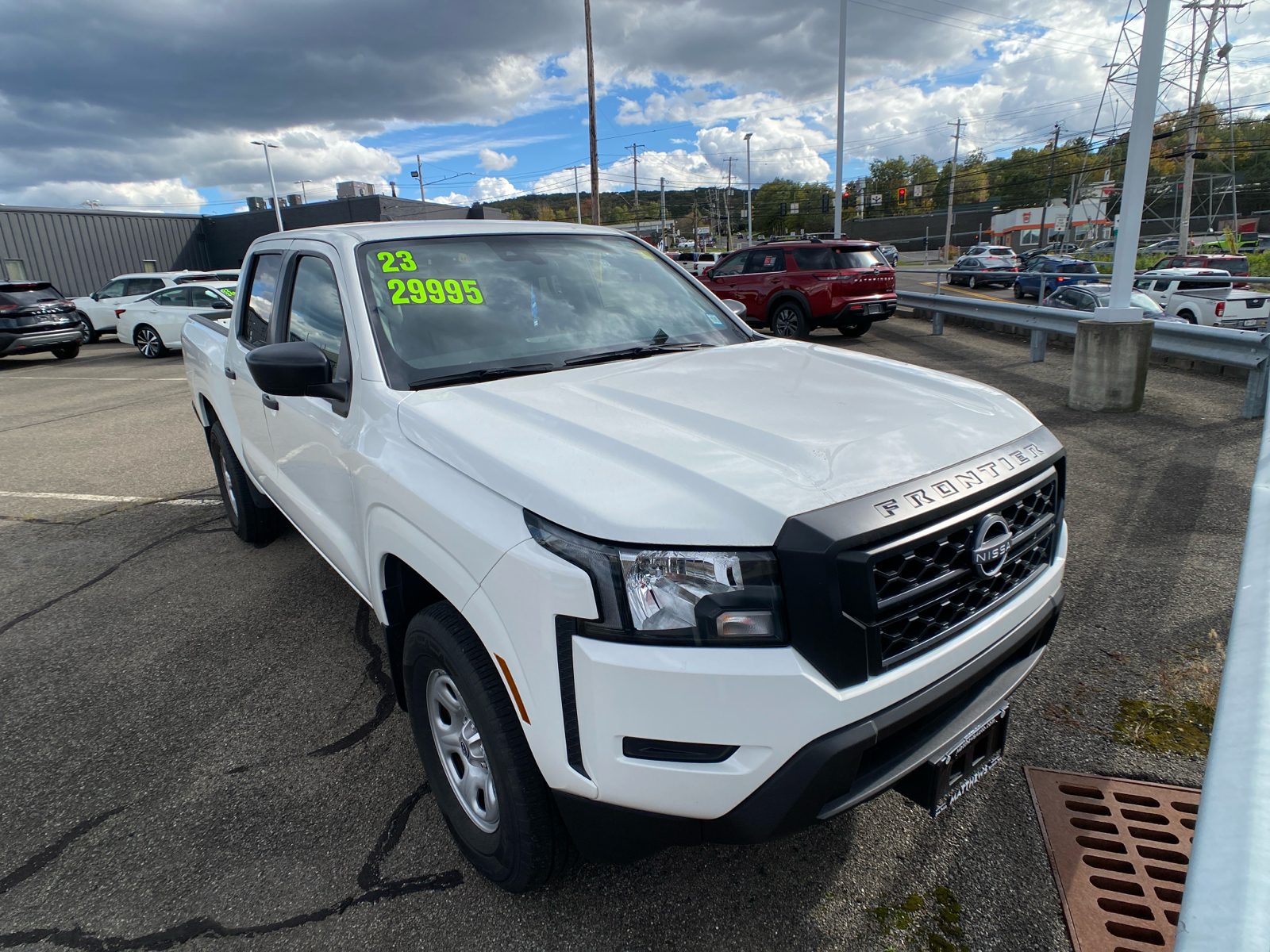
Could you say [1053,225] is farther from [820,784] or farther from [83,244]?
[820,784]

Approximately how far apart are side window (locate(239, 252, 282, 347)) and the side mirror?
1.25 m

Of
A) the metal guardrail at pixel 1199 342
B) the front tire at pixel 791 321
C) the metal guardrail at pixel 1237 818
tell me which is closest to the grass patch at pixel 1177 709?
the metal guardrail at pixel 1237 818

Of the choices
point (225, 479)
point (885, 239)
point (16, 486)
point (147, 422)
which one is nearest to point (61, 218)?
point (147, 422)

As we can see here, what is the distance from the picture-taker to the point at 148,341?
1661cm

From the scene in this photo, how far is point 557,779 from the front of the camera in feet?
5.66

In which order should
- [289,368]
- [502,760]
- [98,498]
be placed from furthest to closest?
[98,498] → [289,368] → [502,760]

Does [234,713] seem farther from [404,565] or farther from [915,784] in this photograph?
[915,784]

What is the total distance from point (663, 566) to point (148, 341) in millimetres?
18676

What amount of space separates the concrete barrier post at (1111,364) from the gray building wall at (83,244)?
120 feet

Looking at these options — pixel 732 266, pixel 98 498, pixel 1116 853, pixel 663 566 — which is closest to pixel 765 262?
pixel 732 266

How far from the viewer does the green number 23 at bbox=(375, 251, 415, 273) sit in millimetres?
2822

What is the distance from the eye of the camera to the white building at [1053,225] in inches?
2906

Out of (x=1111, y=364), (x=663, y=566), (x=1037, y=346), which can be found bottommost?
(x=1037, y=346)

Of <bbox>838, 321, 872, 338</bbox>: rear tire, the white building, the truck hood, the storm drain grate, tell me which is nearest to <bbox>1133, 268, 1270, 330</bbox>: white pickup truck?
<bbox>838, 321, 872, 338</bbox>: rear tire
